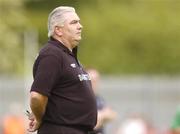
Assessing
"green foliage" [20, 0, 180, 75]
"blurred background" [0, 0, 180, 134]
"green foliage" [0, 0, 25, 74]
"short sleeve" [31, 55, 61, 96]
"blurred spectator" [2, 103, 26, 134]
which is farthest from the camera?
"green foliage" [20, 0, 180, 75]

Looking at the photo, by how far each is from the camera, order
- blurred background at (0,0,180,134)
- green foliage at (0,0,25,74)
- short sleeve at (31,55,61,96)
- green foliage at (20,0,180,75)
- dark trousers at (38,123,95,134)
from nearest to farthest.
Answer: short sleeve at (31,55,61,96) < dark trousers at (38,123,95,134) < green foliage at (0,0,25,74) < blurred background at (0,0,180,134) < green foliage at (20,0,180,75)

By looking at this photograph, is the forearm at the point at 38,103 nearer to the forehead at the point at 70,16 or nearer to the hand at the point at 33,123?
the hand at the point at 33,123

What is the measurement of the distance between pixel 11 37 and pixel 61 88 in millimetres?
29121

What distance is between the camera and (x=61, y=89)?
992 centimetres

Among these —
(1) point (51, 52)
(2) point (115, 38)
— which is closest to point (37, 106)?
Answer: (1) point (51, 52)

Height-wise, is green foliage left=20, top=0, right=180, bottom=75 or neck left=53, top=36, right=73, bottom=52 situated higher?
neck left=53, top=36, right=73, bottom=52

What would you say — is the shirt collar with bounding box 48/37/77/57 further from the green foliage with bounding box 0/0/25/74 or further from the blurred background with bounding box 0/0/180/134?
the green foliage with bounding box 0/0/25/74

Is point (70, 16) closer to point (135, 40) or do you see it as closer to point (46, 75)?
point (46, 75)

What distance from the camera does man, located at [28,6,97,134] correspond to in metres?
9.83

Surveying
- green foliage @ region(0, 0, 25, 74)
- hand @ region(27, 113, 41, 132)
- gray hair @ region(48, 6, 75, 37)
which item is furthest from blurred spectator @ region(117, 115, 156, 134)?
green foliage @ region(0, 0, 25, 74)

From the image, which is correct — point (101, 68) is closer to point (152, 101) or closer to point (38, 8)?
point (38, 8)

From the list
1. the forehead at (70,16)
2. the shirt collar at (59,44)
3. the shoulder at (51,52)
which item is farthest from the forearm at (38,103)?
the forehead at (70,16)

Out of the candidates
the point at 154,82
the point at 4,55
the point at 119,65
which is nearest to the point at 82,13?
the point at 119,65

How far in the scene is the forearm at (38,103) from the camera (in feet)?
32.2
